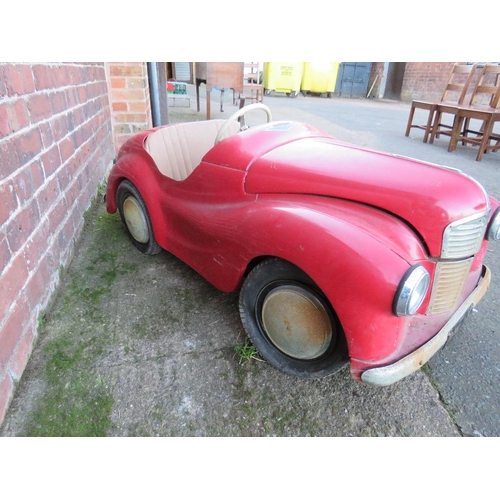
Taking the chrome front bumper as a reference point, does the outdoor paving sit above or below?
below

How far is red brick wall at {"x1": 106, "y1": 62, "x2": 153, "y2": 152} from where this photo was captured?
3.69 meters

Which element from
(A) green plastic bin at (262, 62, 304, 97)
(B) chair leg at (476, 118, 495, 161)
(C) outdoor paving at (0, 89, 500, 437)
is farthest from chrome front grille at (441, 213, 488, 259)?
(A) green plastic bin at (262, 62, 304, 97)

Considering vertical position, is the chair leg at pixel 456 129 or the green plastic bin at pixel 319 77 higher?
the green plastic bin at pixel 319 77

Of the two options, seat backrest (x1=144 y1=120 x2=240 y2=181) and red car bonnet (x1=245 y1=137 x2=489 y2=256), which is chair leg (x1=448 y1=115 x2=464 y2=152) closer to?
seat backrest (x1=144 y1=120 x2=240 y2=181)

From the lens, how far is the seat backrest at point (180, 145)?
2.39 meters

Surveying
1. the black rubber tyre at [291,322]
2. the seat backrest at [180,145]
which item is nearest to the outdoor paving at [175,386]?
the black rubber tyre at [291,322]

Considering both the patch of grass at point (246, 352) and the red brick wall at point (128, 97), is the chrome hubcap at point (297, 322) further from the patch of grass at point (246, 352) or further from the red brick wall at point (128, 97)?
the red brick wall at point (128, 97)

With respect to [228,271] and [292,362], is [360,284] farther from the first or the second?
[228,271]

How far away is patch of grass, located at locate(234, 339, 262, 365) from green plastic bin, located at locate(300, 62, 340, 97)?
520 inches

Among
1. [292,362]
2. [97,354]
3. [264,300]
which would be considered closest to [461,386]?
[292,362]

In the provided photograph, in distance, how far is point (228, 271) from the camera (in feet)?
5.69

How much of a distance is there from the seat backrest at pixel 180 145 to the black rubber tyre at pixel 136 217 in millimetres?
254

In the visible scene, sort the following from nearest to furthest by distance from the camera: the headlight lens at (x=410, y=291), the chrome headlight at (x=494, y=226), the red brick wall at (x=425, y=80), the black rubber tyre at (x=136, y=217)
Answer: the headlight lens at (x=410, y=291)
the chrome headlight at (x=494, y=226)
the black rubber tyre at (x=136, y=217)
the red brick wall at (x=425, y=80)

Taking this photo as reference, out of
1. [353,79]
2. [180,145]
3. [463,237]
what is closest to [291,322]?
[463,237]
